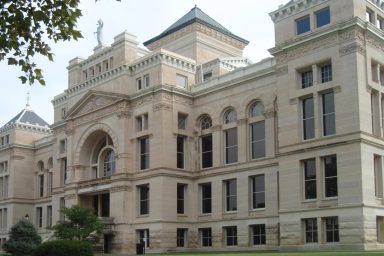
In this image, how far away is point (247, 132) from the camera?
180ft

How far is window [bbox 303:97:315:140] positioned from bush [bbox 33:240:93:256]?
18.7m

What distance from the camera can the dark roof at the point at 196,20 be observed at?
67812mm

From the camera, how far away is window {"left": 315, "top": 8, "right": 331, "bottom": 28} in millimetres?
45281

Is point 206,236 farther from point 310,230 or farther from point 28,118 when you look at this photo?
point 28,118

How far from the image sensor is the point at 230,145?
186 ft

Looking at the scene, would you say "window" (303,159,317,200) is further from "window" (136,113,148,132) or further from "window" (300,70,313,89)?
"window" (136,113,148,132)

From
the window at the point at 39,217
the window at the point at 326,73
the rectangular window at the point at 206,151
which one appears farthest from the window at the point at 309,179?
the window at the point at 39,217

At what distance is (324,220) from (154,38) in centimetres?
3814

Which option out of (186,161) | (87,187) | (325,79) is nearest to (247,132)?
(186,161)

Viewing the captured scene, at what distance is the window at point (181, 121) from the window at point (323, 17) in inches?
Result: 746

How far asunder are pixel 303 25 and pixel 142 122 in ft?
66.3

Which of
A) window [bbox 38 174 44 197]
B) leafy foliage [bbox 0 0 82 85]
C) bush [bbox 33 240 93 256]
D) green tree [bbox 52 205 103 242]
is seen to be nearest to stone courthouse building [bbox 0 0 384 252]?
window [bbox 38 174 44 197]

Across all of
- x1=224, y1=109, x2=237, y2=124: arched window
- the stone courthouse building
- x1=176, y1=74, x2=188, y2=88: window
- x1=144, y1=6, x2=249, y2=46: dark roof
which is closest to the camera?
the stone courthouse building

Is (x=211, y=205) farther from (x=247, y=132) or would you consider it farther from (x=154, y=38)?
(x=154, y=38)
